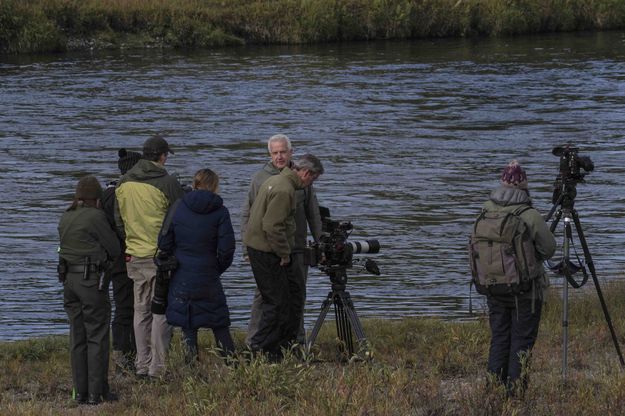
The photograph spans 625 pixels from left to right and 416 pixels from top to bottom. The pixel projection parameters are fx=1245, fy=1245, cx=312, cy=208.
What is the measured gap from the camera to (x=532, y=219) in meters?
7.27

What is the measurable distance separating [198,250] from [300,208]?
3.68 feet

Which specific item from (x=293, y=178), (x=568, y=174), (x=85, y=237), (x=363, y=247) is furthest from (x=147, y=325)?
(x=568, y=174)

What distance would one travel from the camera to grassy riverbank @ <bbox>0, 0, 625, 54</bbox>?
38531 millimetres

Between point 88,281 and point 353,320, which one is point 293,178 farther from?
point 88,281

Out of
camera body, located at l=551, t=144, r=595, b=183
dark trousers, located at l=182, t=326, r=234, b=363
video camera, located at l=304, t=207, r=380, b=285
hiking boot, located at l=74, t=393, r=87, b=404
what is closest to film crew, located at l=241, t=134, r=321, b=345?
video camera, located at l=304, t=207, r=380, b=285

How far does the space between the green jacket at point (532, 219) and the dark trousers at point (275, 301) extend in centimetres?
172

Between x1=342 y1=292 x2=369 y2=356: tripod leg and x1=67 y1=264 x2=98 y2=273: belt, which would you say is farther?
x1=342 y1=292 x2=369 y2=356: tripod leg

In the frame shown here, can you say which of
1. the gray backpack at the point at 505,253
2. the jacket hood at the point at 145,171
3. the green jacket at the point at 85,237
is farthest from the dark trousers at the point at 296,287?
the gray backpack at the point at 505,253

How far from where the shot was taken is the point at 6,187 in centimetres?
1981

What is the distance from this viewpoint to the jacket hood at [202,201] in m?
7.93

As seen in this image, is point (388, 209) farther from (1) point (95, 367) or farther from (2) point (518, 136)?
(1) point (95, 367)

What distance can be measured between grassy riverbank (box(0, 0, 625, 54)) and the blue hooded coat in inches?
1195

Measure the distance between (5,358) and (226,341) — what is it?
1915mm

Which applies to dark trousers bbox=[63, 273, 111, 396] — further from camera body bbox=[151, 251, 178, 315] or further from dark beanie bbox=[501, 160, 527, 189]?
dark beanie bbox=[501, 160, 527, 189]
